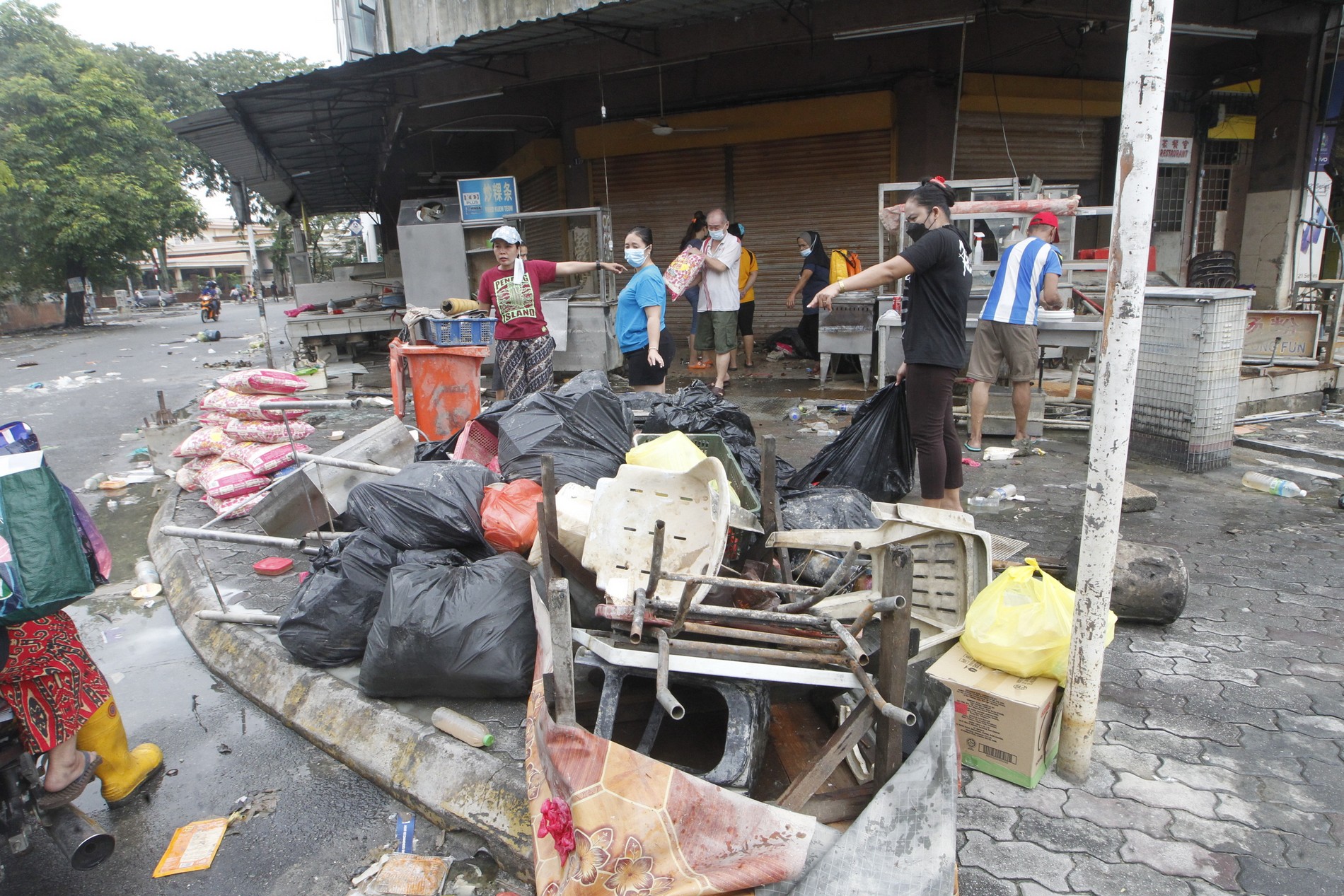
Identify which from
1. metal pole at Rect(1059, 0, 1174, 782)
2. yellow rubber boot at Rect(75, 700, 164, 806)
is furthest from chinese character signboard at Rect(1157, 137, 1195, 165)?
yellow rubber boot at Rect(75, 700, 164, 806)

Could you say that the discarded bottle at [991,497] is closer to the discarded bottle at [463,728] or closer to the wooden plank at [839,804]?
the wooden plank at [839,804]

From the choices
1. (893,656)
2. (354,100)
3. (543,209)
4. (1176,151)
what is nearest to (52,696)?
(893,656)

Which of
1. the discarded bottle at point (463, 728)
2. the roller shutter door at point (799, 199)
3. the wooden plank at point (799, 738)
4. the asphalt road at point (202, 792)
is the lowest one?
the asphalt road at point (202, 792)

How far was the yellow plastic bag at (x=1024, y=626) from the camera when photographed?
7.89ft

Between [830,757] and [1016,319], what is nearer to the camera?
[830,757]

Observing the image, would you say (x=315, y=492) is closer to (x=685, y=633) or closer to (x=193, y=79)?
(x=685, y=633)

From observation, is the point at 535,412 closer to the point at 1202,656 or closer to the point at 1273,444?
the point at 1202,656

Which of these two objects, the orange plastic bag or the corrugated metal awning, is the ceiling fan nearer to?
the corrugated metal awning

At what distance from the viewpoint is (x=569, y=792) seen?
187 cm

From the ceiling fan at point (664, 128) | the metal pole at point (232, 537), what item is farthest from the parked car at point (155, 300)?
the metal pole at point (232, 537)

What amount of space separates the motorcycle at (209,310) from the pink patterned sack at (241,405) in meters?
23.8

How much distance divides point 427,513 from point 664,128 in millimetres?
7956

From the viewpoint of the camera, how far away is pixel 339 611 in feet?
10.3

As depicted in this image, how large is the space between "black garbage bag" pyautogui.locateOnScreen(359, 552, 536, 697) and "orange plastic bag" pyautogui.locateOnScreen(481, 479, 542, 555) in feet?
0.75
